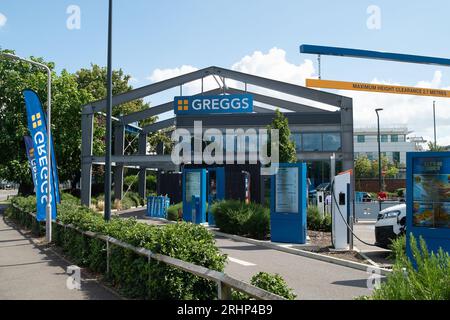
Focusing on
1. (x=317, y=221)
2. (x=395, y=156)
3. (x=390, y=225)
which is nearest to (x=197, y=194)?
(x=317, y=221)

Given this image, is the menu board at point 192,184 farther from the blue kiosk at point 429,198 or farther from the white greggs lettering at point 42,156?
the blue kiosk at point 429,198

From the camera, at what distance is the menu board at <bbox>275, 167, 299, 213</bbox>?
49.1ft

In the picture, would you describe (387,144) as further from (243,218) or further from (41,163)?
(41,163)

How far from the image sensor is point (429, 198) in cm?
919

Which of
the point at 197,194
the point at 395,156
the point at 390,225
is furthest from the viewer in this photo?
the point at 395,156

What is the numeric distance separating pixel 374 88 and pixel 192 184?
8775mm

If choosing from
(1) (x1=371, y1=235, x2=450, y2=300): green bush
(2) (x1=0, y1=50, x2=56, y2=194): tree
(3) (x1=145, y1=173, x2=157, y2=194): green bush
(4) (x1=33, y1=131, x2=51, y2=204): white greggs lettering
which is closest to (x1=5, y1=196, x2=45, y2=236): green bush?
(4) (x1=33, y1=131, x2=51, y2=204): white greggs lettering

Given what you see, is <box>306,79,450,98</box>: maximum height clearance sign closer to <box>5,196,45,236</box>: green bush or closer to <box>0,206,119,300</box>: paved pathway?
<box>0,206,119,300</box>: paved pathway

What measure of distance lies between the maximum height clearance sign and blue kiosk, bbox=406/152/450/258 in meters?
8.63

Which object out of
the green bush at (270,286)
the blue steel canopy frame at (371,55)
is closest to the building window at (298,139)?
the blue steel canopy frame at (371,55)

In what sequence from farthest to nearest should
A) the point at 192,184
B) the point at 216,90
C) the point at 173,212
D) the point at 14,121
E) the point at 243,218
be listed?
the point at 14,121
the point at 216,90
the point at 173,212
the point at 192,184
the point at 243,218

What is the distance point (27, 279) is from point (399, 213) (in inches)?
329

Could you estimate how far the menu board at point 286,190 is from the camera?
15.0m
